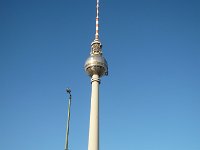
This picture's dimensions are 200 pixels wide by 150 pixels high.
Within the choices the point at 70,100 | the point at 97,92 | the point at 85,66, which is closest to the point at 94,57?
the point at 85,66

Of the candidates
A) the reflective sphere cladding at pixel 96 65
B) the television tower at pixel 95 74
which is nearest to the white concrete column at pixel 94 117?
the television tower at pixel 95 74

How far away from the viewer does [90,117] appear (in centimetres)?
4672

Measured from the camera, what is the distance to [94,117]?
46.3 metres

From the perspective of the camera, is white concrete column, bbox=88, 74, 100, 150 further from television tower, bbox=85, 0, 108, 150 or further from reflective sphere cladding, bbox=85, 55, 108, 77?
reflective sphere cladding, bbox=85, 55, 108, 77

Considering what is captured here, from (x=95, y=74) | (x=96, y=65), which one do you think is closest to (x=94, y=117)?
(x=95, y=74)

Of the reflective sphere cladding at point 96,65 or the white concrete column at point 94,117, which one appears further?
the reflective sphere cladding at point 96,65

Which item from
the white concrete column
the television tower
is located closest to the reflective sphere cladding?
the television tower

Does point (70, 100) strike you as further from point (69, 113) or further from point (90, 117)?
point (90, 117)

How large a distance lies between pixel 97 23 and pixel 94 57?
29.0 ft

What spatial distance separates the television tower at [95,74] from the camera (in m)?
44.2

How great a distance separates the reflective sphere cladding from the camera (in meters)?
51.7

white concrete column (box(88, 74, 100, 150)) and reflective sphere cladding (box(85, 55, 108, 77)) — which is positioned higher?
reflective sphere cladding (box(85, 55, 108, 77))

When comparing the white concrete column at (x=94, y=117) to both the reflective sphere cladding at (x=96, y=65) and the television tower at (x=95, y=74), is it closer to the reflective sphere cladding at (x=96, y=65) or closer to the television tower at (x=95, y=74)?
the television tower at (x=95, y=74)

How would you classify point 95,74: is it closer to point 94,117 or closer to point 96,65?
point 96,65
